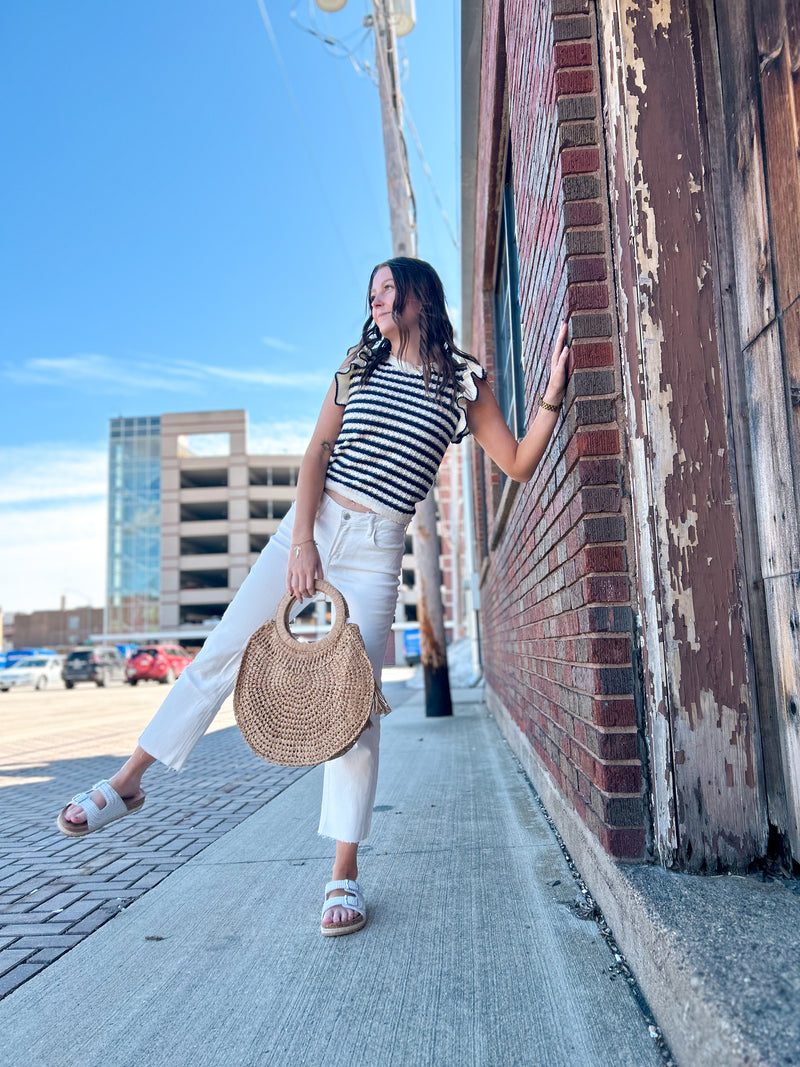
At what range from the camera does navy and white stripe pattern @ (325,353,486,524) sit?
2410 mm

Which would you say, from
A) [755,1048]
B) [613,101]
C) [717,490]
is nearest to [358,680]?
[717,490]

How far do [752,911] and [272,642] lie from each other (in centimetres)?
137

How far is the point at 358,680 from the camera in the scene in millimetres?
2205

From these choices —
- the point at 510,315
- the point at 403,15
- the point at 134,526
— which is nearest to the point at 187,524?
the point at 134,526

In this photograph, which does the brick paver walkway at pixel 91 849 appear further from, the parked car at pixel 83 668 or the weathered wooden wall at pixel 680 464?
the parked car at pixel 83 668

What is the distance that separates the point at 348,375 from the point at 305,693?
984 millimetres

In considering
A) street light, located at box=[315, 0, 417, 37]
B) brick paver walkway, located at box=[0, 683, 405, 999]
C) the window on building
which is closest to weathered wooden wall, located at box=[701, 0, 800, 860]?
brick paver walkway, located at box=[0, 683, 405, 999]

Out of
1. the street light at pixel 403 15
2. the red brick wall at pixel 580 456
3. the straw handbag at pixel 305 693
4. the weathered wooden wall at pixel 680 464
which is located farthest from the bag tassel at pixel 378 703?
the street light at pixel 403 15

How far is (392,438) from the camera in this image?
2.41 meters

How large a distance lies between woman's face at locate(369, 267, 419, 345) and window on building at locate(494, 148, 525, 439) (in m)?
1.74

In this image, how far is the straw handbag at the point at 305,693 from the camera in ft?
7.13

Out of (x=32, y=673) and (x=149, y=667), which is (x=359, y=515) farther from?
(x=32, y=673)

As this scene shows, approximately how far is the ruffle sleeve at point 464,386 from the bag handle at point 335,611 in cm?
60

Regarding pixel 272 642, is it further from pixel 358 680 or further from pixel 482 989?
pixel 482 989
